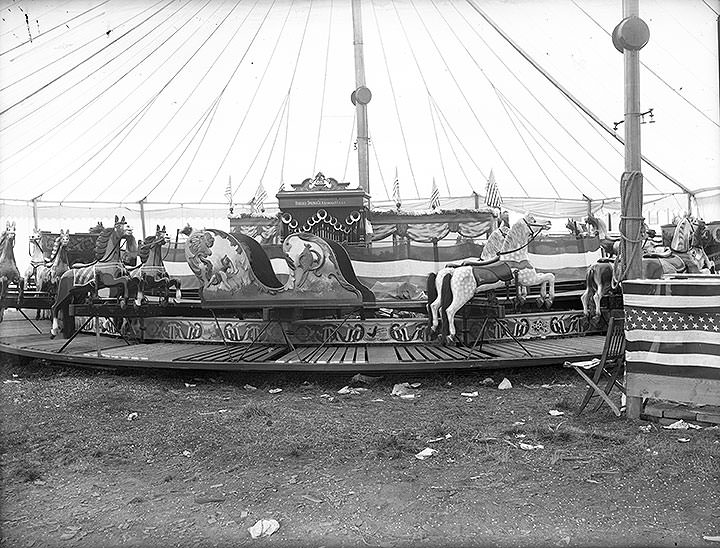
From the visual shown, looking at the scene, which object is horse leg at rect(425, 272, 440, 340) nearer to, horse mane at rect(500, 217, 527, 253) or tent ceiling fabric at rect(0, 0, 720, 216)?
horse mane at rect(500, 217, 527, 253)

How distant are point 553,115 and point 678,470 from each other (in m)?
9.33

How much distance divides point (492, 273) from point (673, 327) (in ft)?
8.54

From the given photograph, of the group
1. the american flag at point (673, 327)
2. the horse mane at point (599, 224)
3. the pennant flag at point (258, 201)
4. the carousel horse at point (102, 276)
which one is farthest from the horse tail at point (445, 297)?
the pennant flag at point (258, 201)

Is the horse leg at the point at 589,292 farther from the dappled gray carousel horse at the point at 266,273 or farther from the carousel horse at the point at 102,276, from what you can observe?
the carousel horse at the point at 102,276

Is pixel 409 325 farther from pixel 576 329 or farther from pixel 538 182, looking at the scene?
pixel 538 182

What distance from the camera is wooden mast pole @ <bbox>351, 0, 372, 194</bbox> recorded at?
10708 mm

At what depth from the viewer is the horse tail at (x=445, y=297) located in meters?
6.89

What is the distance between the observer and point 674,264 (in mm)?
7746

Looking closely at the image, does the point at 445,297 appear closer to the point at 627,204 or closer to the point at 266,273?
the point at 266,273

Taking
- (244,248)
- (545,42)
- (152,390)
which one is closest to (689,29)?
(545,42)

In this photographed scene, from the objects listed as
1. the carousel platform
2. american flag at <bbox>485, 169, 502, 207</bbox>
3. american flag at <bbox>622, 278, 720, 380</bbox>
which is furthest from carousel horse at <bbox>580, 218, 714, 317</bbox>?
american flag at <bbox>485, 169, 502, 207</bbox>

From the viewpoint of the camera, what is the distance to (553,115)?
39.0 feet

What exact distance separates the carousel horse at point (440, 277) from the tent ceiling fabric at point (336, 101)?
264cm

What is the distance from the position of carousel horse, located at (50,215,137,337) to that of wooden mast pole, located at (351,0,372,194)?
3995 millimetres
